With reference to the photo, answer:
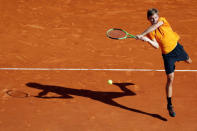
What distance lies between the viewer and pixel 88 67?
34.7 feet

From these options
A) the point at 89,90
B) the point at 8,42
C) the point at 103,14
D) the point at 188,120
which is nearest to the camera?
the point at 188,120

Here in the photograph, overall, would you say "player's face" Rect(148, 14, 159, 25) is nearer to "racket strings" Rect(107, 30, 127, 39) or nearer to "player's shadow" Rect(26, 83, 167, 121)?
"racket strings" Rect(107, 30, 127, 39)

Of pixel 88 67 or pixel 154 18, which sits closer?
pixel 154 18

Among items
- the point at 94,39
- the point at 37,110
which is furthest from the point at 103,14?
the point at 37,110

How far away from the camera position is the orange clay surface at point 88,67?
8383 mm

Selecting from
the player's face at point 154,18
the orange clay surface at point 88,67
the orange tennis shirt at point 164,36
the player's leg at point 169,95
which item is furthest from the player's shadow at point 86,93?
the player's face at point 154,18

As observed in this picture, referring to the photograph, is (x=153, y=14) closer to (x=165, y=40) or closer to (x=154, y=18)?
(x=154, y=18)

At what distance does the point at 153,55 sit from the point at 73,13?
13.8ft

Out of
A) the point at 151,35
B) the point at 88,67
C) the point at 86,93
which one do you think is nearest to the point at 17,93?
the point at 86,93

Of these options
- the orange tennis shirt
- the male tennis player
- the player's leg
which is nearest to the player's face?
the male tennis player

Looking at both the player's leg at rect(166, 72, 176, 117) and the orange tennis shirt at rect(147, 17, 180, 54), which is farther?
the player's leg at rect(166, 72, 176, 117)

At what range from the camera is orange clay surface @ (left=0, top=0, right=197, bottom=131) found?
27.5 ft

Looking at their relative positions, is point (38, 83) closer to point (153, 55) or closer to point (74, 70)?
point (74, 70)

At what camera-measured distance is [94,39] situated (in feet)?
40.3
